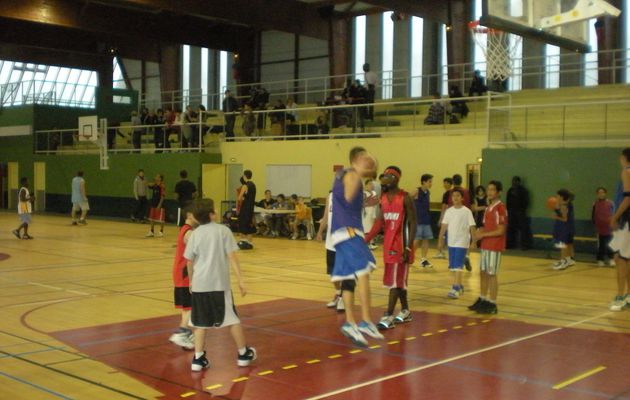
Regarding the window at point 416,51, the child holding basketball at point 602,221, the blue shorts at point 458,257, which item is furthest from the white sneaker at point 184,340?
the window at point 416,51

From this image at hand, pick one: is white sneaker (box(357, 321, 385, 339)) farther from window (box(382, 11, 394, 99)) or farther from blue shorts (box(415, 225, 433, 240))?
window (box(382, 11, 394, 99))

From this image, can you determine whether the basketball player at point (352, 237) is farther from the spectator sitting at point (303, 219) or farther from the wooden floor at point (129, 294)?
the spectator sitting at point (303, 219)

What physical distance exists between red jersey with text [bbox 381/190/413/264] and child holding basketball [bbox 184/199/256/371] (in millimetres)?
2506

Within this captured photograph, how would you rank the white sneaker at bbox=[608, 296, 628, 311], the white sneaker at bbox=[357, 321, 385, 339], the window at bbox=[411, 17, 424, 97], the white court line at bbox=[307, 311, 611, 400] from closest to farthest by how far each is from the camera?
the white court line at bbox=[307, 311, 611, 400]
the white sneaker at bbox=[357, 321, 385, 339]
the white sneaker at bbox=[608, 296, 628, 311]
the window at bbox=[411, 17, 424, 97]

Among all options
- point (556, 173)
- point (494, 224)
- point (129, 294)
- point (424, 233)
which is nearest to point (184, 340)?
point (129, 294)

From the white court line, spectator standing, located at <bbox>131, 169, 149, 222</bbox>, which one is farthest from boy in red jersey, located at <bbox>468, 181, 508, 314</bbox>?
spectator standing, located at <bbox>131, 169, 149, 222</bbox>

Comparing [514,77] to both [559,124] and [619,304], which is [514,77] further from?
[619,304]

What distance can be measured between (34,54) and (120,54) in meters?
4.86

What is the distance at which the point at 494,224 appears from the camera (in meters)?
9.80

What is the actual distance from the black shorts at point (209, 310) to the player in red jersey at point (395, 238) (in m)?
2.55

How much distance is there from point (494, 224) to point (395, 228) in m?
1.68

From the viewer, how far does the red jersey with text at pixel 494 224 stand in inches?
386


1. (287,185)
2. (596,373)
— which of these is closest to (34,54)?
(287,185)

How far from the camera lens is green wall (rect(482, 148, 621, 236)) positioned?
17906mm
